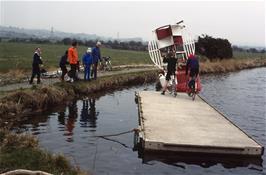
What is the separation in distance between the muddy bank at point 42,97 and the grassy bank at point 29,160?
4.74 metres

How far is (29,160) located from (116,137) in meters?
5.71

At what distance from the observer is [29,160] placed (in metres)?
11.5

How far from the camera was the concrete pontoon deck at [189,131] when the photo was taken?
14094 millimetres

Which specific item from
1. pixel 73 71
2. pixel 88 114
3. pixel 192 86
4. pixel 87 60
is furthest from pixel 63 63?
pixel 192 86

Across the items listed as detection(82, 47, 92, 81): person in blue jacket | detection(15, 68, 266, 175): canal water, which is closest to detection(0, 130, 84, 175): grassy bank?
detection(15, 68, 266, 175): canal water

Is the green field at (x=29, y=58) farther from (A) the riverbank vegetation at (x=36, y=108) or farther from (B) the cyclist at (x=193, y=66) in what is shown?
(B) the cyclist at (x=193, y=66)

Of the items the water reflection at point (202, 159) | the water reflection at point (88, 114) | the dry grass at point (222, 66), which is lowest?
the water reflection at point (202, 159)

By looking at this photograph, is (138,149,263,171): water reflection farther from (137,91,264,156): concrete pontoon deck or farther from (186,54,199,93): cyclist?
(186,54,199,93): cyclist

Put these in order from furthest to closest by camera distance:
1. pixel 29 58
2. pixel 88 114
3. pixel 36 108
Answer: pixel 29 58
pixel 88 114
pixel 36 108

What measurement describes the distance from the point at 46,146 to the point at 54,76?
14282mm

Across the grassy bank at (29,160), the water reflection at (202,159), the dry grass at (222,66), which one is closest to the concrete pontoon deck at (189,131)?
the water reflection at (202,159)

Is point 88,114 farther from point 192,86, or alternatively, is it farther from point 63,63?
point 192,86

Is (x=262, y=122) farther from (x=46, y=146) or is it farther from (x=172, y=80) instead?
(x=46, y=146)

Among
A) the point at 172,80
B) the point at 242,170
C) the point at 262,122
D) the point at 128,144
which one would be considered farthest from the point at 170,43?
the point at 242,170
